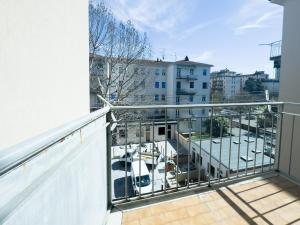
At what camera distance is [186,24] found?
13398 mm

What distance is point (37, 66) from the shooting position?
123 centimetres

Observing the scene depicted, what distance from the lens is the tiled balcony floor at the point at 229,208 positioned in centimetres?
193

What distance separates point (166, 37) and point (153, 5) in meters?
4.86

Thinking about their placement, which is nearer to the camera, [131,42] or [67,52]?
[67,52]

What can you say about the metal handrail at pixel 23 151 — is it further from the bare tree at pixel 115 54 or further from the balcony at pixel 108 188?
the bare tree at pixel 115 54

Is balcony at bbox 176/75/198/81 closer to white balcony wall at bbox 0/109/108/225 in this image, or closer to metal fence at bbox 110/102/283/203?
metal fence at bbox 110/102/283/203

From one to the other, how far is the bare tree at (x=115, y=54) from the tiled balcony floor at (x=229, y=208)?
6.84m

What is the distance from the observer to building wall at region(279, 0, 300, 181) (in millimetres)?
3547

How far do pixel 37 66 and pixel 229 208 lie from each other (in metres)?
2.15

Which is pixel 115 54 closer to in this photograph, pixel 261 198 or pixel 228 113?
pixel 228 113

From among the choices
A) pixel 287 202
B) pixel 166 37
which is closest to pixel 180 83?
pixel 166 37

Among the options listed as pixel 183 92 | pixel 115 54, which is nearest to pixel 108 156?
pixel 115 54

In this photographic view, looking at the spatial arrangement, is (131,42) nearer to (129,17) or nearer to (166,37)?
(129,17)

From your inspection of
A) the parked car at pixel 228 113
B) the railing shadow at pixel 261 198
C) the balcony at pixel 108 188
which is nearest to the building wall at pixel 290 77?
the balcony at pixel 108 188
